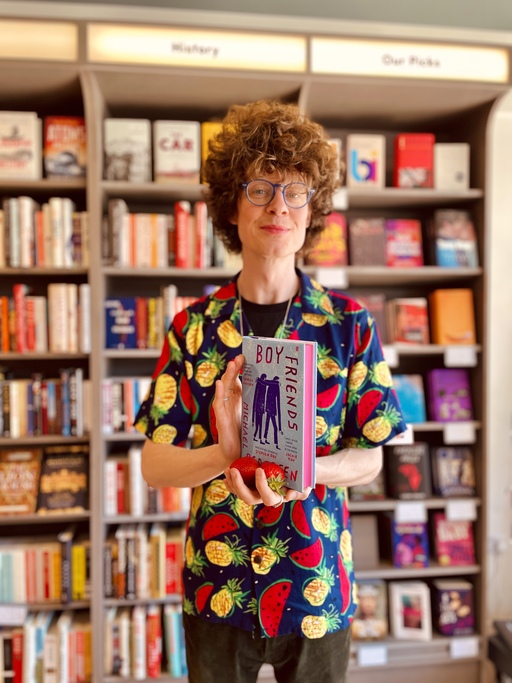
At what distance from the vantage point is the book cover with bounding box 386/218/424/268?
98.1 inches

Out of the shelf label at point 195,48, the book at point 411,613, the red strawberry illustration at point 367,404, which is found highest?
the shelf label at point 195,48

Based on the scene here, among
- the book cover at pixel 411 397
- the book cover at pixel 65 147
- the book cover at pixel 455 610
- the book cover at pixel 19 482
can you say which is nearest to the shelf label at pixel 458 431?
the book cover at pixel 411 397

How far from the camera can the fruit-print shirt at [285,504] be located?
1.07 m

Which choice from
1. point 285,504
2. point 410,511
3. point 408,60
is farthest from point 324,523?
point 408,60

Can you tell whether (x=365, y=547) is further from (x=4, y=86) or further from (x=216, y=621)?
(x=4, y=86)

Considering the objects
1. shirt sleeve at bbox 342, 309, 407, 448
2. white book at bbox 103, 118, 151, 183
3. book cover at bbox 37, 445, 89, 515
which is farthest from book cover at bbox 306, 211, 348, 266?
book cover at bbox 37, 445, 89, 515

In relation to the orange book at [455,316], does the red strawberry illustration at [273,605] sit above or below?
below

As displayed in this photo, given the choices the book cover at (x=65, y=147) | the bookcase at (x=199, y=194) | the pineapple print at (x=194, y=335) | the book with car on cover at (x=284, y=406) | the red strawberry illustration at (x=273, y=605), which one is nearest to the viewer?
the book with car on cover at (x=284, y=406)

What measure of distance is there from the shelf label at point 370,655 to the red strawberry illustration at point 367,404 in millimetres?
1787

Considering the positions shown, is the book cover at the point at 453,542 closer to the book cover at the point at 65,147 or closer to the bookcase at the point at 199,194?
the bookcase at the point at 199,194

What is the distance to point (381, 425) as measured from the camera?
1.09m

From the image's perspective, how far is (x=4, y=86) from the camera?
7.26 feet

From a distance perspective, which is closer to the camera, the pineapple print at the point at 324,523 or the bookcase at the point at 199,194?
the pineapple print at the point at 324,523

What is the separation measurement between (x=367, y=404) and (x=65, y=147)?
6.23ft
